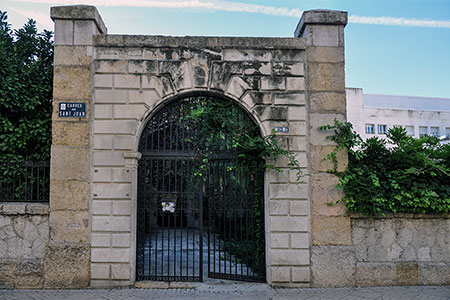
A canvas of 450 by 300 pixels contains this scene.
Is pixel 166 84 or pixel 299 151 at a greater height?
pixel 166 84

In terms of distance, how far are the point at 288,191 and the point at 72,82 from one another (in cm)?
440

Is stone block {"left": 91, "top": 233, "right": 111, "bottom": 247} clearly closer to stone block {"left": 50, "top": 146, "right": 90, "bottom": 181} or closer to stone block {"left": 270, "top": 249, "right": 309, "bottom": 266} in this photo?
stone block {"left": 50, "top": 146, "right": 90, "bottom": 181}

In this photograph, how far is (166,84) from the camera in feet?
21.3

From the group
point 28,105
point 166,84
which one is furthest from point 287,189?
point 28,105

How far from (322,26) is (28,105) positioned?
19.3 feet

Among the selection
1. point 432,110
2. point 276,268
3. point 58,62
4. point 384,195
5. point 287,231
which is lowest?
point 276,268

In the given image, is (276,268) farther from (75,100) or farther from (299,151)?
(75,100)

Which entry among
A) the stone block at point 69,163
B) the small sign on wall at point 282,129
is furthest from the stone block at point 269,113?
the stone block at point 69,163

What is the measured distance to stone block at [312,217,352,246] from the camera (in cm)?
632

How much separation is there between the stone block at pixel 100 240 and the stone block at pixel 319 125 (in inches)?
159

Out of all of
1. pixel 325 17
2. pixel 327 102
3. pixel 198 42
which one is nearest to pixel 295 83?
pixel 327 102

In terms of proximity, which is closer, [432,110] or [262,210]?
[262,210]

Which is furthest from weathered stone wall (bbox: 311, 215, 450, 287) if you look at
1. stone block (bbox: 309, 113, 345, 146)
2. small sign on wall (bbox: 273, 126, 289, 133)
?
small sign on wall (bbox: 273, 126, 289, 133)

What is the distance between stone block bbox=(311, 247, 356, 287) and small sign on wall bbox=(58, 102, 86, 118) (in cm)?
483
